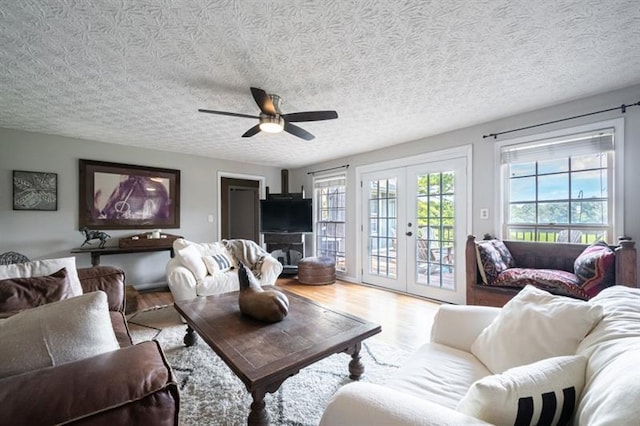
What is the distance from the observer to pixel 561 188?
276cm

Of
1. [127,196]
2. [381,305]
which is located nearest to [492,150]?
[381,305]

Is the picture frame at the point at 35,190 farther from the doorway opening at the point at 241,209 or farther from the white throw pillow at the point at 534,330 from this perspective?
the white throw pillow at the point at 534,330

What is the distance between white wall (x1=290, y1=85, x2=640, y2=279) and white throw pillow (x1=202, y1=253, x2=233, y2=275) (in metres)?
2.20

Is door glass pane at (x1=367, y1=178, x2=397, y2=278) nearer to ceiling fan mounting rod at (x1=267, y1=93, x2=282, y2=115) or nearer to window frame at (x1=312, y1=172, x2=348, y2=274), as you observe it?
window frame at (x1=312, y1=172, x2=348, y2=274)

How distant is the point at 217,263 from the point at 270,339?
2.05 metres

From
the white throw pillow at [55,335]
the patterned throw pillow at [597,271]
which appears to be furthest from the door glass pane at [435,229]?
the white throw pillow at [55,335]

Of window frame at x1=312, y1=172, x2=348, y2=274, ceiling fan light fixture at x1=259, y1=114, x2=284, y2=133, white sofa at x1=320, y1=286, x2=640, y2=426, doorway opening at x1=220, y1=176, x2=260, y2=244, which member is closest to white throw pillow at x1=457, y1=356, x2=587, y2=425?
white sofa at x1=320, y1=286, x2=640, y2=426

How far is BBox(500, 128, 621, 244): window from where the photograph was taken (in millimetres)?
2527

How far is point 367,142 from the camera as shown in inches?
155

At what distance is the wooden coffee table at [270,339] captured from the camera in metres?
1.24

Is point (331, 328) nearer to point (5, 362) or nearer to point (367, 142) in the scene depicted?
point (5, 362)

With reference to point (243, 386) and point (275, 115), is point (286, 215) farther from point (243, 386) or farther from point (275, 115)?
point (243, 386)

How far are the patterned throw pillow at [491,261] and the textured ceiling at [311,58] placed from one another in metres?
1.47

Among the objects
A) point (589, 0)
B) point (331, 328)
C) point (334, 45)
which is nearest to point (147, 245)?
point (331, 328)
